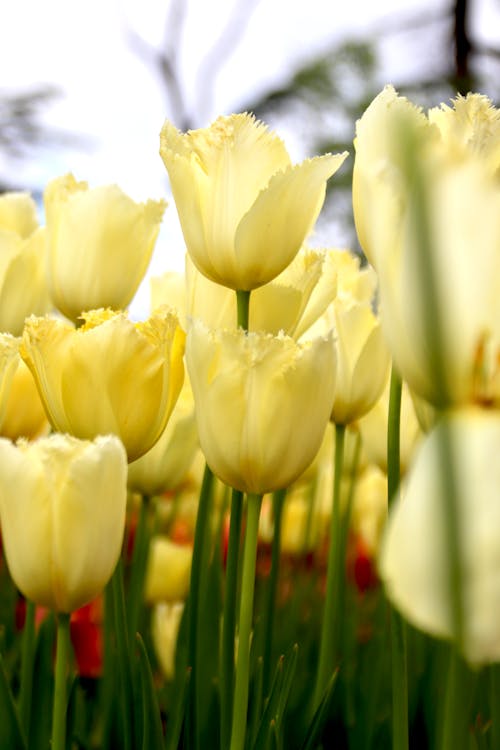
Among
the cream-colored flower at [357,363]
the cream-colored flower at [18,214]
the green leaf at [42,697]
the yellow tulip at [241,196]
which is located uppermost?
the cream-colored flower at [18,214]

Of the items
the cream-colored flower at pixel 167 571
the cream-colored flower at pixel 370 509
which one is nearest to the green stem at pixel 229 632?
the cream-colored flower at pixel 167 571

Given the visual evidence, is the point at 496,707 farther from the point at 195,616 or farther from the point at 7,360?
the point at 7,360

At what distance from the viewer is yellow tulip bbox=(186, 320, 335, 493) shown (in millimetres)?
459

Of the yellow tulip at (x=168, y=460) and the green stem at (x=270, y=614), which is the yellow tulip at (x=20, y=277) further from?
the green stem at (x=270, y=614)

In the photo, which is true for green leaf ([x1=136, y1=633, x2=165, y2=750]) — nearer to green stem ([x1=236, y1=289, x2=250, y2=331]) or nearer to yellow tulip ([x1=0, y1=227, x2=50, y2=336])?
green stem ([x1=236, y1=289, x2=250, y2=331])

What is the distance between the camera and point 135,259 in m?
0.70

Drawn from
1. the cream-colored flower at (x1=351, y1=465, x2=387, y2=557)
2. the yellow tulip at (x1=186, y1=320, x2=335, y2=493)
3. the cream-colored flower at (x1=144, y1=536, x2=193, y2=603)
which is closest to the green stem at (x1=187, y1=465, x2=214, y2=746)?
the yellow tulip at (x1=186, y1=320, x2=335, y2=493)

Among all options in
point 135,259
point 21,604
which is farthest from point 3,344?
point 21,604

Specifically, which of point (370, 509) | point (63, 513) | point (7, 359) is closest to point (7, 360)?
point (7, 359)

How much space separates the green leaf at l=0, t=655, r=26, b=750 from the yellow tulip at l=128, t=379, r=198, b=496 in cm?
23

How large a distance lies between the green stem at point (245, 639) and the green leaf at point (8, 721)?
13 cm

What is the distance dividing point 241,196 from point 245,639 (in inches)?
9.3

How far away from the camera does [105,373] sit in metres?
0.51

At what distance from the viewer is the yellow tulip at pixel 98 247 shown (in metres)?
0.69
